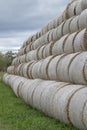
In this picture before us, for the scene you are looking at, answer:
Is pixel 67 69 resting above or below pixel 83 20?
below

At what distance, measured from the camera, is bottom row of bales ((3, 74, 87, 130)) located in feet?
21.7

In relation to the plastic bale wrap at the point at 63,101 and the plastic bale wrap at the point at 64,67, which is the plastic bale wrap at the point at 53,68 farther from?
the plastic bale wrap at the point at 63,101

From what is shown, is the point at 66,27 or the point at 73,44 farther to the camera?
the point at 66,27

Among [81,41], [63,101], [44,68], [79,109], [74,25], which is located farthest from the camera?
[74,25]

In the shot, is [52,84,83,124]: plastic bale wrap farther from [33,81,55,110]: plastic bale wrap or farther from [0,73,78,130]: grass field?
[33,81,55,110]: plastic bale wrap

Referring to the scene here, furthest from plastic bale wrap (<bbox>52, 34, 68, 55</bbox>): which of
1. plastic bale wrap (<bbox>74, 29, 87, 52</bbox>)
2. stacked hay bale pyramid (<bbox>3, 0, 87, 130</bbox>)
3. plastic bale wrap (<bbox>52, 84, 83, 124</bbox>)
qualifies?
plastic bale wrap (<bbox>52, 84, 83, 124</bbox>)

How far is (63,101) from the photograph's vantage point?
7.51 m

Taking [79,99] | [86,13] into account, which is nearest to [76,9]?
[86,13]

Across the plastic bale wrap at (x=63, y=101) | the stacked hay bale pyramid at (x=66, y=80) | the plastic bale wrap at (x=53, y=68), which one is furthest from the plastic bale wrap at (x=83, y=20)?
the plastic bale wrap at (x=63, y=101)

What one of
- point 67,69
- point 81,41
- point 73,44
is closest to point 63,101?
point 67,69

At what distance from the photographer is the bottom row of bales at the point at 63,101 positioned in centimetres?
662

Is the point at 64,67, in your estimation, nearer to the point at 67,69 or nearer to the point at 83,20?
the point at 67,69

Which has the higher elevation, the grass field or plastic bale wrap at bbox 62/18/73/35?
plastic bale wrap at bbox 62/18/73/35

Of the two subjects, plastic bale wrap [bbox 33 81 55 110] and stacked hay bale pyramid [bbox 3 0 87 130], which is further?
plastic bale wrap [bbox 33 81 55 110]
